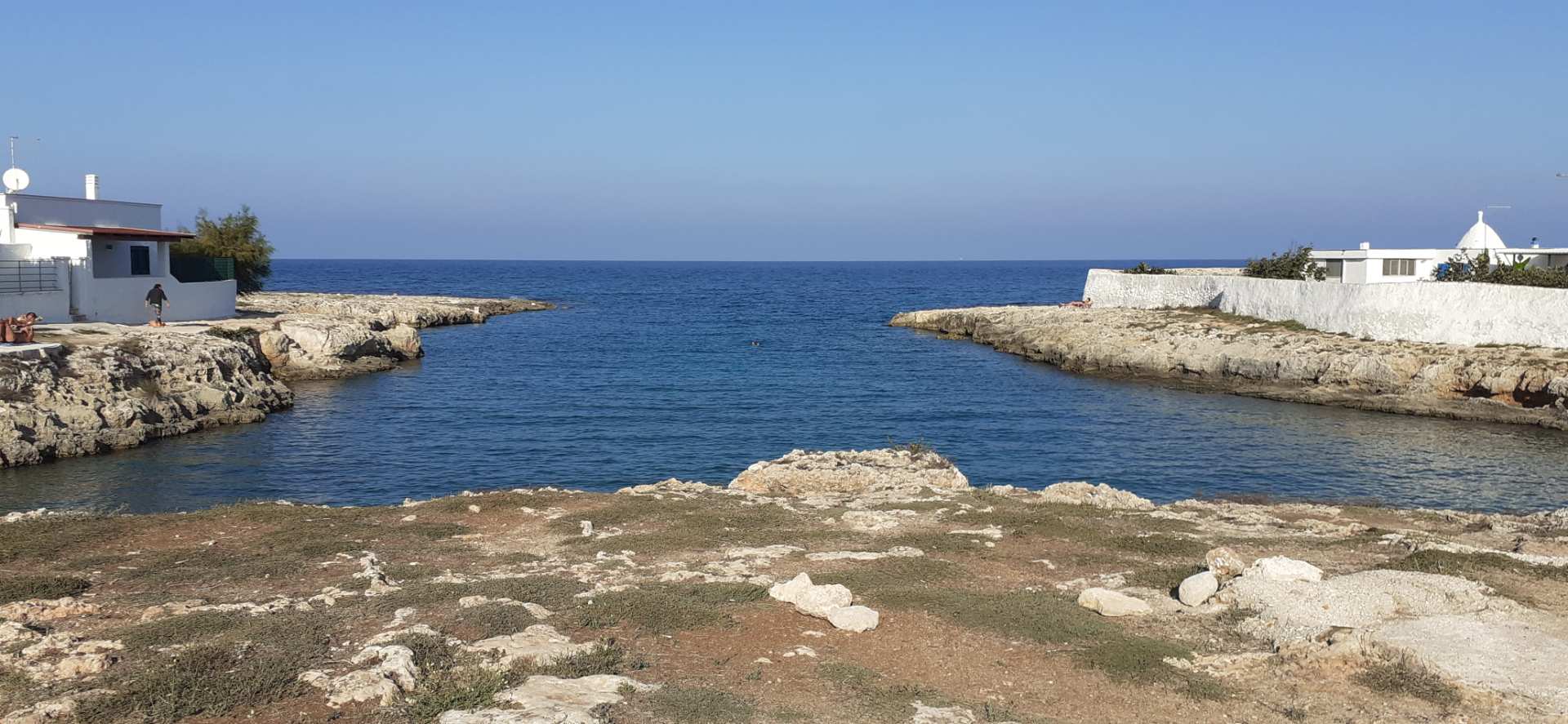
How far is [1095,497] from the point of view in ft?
67.3

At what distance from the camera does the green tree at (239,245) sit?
64.3m

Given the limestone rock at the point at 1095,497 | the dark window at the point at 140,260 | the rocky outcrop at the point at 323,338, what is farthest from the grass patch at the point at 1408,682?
the dark window at the point at 140,260

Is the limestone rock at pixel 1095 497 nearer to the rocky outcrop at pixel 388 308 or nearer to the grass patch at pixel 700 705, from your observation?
the grass patch at pixel 700 705

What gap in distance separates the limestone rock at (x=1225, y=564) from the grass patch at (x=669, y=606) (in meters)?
5.75

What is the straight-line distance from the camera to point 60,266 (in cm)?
4222

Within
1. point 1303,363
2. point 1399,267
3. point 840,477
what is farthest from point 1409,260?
point 840,477

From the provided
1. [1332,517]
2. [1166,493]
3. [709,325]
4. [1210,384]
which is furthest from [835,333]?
[1332,517]

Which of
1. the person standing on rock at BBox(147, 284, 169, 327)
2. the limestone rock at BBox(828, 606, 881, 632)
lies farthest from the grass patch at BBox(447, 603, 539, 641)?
the person standing on rock at BBox(147, 284, 169, 327)

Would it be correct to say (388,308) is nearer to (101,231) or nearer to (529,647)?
(101,231)

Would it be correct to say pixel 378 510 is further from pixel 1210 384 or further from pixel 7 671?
pixel 1210 384

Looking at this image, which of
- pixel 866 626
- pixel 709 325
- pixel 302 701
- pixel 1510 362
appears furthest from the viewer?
pixel 709 325

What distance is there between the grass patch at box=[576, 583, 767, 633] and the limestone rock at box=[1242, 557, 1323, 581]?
19.6 ft

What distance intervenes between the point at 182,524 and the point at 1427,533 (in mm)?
19827

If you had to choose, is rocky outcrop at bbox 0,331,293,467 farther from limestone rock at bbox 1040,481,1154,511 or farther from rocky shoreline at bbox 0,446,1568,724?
limestone rock at bbox 1040,481,1154,511
